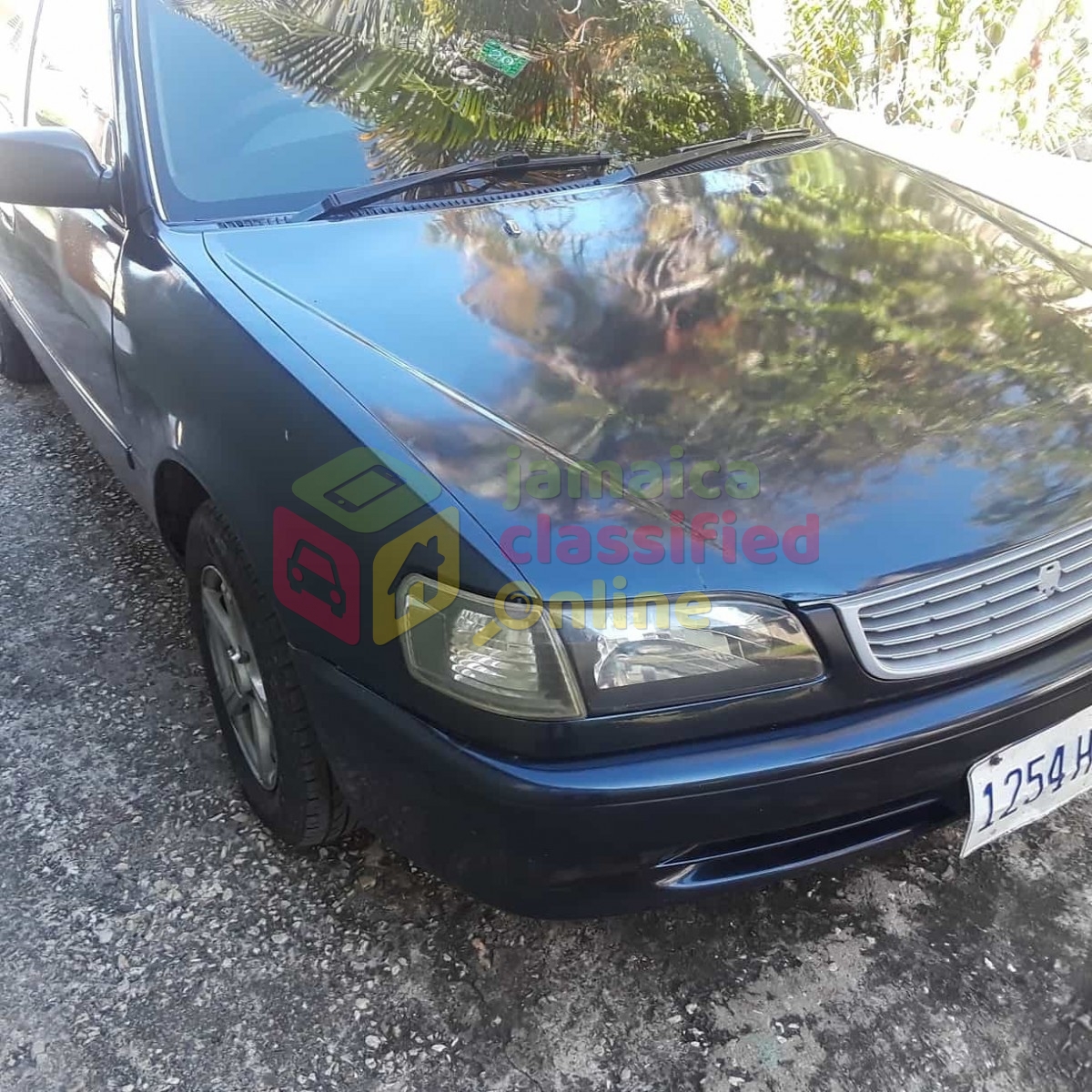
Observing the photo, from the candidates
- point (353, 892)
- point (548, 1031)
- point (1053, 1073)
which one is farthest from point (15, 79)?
point (1053, 1073)

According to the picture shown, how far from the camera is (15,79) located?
3047mm

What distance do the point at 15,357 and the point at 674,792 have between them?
363 centimetres

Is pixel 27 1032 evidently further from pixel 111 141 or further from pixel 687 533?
pixel 111 141

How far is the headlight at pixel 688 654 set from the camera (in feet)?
4.33

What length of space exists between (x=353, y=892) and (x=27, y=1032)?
0.56m

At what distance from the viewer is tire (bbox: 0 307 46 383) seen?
3.95 meters

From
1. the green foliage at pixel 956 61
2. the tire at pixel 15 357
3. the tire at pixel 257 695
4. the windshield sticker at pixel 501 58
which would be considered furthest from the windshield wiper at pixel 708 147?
the green foliage at pixel 956 61

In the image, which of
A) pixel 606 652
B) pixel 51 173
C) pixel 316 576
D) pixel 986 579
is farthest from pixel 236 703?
pixel 986 579

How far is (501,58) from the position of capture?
7.91 ft

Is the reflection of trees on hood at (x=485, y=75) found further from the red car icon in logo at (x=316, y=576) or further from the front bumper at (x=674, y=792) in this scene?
the front bumper at (x=674, y=792)

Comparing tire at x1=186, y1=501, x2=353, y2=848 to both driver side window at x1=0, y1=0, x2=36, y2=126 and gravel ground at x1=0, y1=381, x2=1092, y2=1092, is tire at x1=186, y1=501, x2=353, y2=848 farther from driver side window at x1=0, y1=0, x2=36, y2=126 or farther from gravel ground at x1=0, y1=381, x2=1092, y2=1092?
driver side window at x1=0, y1=0, x2=36, y2=126

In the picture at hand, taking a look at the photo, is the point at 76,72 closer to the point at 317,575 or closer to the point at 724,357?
the point at 317,575

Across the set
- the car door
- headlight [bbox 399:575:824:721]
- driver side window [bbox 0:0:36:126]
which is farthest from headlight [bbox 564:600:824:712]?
driver side window [bbox 0:0:36:126]

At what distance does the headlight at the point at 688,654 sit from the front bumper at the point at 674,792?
0.08 metres
